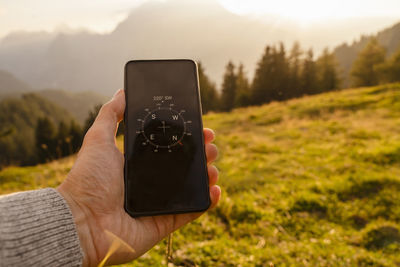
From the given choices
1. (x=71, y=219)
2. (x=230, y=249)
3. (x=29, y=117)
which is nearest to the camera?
(x=71, y=219)

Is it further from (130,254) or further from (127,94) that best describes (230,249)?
(127,94)

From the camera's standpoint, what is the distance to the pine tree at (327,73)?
43.6 m

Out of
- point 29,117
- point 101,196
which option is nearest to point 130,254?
point 101,196

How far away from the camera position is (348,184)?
5.80 metres

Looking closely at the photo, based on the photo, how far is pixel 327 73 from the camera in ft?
144

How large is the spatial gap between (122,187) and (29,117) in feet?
466

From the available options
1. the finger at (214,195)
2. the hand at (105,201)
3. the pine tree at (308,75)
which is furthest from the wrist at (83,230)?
the pine tree at (308,75)

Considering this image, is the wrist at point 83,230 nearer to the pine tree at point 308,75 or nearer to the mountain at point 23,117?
the pine tree at point 308,75

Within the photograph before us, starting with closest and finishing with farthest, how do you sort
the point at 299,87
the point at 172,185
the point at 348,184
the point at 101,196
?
the point at 101,196, the point at 172,185, the point at 348,184, the point at 299,87

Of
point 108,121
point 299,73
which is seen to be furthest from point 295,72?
point 108,121

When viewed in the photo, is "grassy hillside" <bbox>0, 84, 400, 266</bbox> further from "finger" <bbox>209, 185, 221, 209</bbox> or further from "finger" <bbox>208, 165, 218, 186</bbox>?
"finger" <bbox>208, 165, 218, 186</bbox>

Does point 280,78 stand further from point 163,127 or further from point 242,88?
point 163,127

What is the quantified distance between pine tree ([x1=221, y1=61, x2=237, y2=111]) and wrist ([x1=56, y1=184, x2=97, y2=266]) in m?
46.0

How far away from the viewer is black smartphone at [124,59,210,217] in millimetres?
2633
